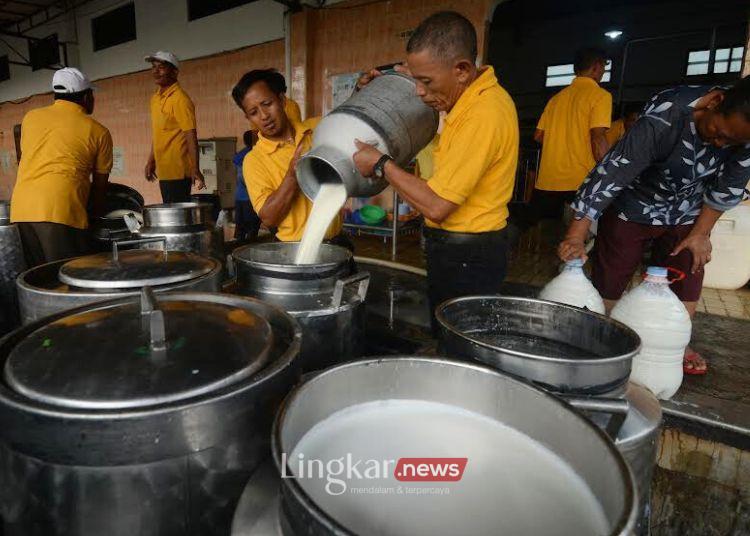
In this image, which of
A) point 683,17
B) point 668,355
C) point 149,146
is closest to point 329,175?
point 668,355

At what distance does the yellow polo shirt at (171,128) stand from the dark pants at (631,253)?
3.99 m

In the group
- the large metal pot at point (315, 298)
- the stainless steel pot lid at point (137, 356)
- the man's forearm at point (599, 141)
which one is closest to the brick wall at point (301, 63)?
the man's forearm at point (599, 141)

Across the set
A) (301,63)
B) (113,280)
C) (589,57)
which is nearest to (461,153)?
(113,280)

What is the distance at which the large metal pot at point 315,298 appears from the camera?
1497mm

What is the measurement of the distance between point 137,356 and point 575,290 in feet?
4.58

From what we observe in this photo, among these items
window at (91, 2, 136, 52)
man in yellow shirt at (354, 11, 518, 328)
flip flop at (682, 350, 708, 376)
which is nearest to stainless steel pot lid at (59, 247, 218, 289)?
man in yellow shirt at (354, 11, 518, 328)

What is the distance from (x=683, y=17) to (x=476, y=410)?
Answer: 1773 cm

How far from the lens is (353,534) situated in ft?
1.60

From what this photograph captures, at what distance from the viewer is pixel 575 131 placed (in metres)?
4.22

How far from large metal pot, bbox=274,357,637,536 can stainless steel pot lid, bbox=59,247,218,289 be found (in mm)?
784

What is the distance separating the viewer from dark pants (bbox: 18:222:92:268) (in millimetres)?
2912

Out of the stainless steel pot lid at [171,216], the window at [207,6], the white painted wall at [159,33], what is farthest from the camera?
the window at [207,6]

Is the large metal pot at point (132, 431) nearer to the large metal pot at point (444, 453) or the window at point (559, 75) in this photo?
the large metal pot at point (444, 453)

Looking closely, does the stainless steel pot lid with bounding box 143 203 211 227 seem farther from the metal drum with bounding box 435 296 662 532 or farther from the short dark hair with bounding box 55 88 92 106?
the metal drum with bounding box 435 296 662 532
